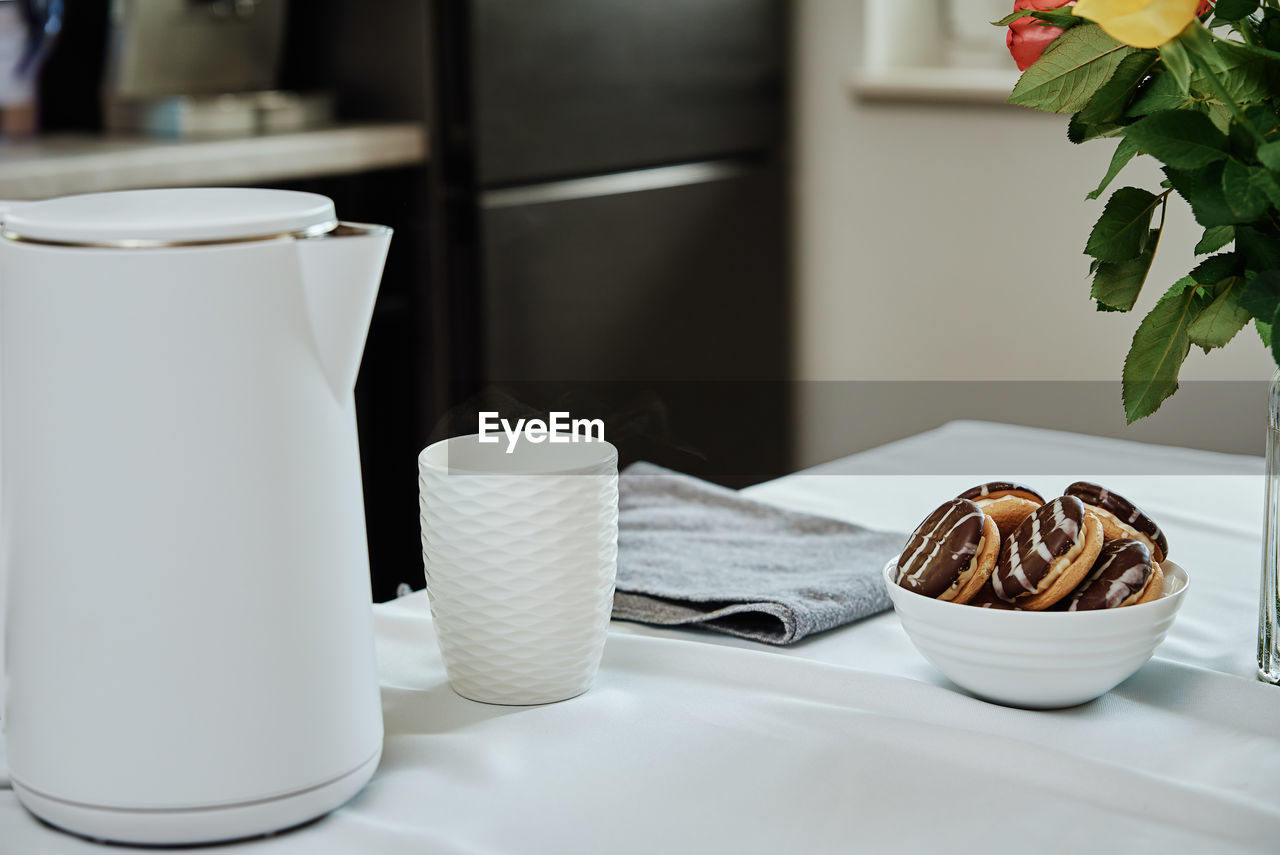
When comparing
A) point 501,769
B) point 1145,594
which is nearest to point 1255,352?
point 1145,594

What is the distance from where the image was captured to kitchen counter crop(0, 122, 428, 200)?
1731mm

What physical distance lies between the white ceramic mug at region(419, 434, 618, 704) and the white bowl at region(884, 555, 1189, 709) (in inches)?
5.6

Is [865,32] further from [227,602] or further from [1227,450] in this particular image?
[227,602]

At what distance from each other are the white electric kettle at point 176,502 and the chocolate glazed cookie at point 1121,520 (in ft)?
1.18

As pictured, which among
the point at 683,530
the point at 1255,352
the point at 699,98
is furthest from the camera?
the point at 699,98

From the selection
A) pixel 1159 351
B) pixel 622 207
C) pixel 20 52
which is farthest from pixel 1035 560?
pixel 20 52

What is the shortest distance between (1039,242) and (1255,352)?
39cm

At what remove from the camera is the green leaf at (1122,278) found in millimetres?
622

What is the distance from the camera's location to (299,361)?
20.1 inches

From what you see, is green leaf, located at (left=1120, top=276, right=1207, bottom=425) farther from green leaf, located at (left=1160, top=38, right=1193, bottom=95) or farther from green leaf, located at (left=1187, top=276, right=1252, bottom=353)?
green leaf, located at (left=1160, top=38, right=1193, bottom=95)

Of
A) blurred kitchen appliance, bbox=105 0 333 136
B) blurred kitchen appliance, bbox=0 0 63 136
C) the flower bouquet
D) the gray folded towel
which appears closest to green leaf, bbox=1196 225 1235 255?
the flower bouquet

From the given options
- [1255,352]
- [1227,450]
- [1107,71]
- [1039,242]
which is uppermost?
[1107,71]

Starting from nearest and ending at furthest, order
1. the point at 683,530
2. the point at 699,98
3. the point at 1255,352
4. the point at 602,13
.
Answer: the point at 683,530, the point at 1255,352, the point at 602,13, the point at 699,98

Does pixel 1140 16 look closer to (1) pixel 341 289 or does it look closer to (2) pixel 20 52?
(1) pixel 341 289
